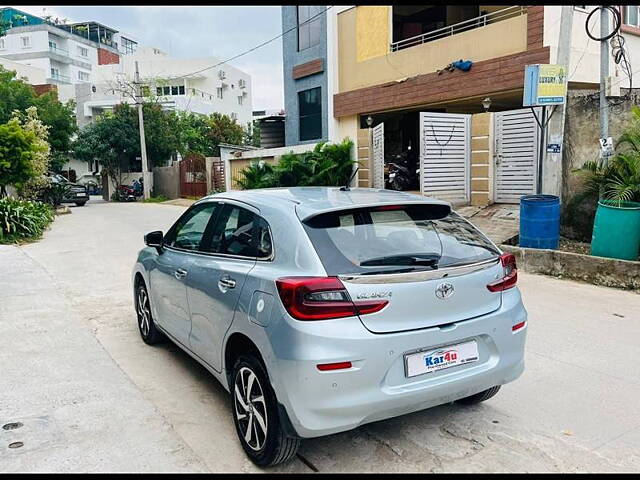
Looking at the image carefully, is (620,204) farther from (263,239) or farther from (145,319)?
(145,319)

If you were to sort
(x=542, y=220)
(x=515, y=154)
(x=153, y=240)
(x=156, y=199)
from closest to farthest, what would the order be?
(x=153, y=240) < (x=542, y=220) < (x=515, y=154) < (x=156, y=199)

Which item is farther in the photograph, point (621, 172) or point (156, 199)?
point (156, 199)

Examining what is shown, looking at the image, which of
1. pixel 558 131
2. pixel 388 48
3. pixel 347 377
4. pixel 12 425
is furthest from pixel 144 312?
pixel 388 48

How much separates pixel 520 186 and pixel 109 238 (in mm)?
9630

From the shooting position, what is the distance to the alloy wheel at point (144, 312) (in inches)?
205

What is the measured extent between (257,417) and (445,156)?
10563 mm

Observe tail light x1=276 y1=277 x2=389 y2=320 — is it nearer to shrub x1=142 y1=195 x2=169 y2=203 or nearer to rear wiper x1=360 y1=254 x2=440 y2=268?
rear wiper x1=360 y1=254 x2=440 y2=268

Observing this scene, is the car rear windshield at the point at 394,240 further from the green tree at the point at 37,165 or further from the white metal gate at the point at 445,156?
the green tree at the point at 37,165

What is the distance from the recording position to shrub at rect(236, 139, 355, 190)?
53.1 ft

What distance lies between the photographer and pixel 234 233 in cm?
372

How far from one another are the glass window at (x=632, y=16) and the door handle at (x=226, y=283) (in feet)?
45.0

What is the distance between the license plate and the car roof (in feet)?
3.00

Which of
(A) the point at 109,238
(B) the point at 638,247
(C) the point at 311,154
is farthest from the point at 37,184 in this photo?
(B) the point at 638,247

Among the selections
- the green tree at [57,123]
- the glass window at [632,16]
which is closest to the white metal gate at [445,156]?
the glass window at [632,16]
